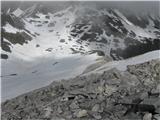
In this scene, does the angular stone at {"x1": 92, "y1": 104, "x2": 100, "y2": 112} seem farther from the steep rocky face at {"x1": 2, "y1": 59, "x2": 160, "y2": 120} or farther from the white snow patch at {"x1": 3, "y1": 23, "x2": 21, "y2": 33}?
the white snow patch at {"x1": 3, "y1": 23, "x2": 21, "y2": 33}

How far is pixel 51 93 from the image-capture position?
24062 millimetres

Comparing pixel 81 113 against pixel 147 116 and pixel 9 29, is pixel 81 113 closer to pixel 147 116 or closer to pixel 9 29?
pixel 147 116

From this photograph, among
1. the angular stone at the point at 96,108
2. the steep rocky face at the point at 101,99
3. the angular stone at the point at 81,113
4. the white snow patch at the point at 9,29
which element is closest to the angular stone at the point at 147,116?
the steep rocky face at the point at 101,99

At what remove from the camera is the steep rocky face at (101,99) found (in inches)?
774

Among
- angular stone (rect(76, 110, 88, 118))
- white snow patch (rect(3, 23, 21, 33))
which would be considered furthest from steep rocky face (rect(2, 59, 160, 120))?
white snow patch (rect(3, 23, 21, 33))

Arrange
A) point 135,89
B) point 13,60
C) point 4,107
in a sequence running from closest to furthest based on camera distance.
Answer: point 135,89 < point 4,107 < point 13,60

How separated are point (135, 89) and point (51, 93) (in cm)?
532

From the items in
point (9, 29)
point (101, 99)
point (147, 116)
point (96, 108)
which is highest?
point (9, 29)

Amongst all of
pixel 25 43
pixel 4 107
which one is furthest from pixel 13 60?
pixel 4 107

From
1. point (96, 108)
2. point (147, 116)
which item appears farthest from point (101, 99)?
point (147, 116)

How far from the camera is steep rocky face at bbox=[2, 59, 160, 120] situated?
19656mm

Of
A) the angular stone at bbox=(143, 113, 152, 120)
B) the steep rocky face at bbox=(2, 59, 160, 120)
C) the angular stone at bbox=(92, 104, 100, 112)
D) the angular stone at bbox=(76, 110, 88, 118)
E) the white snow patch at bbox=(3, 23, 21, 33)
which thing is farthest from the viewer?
the white snow patch at bbox=(3, 23, 21, 33)

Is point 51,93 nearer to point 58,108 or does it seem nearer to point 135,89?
point 58,108

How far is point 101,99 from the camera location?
70.1ft
